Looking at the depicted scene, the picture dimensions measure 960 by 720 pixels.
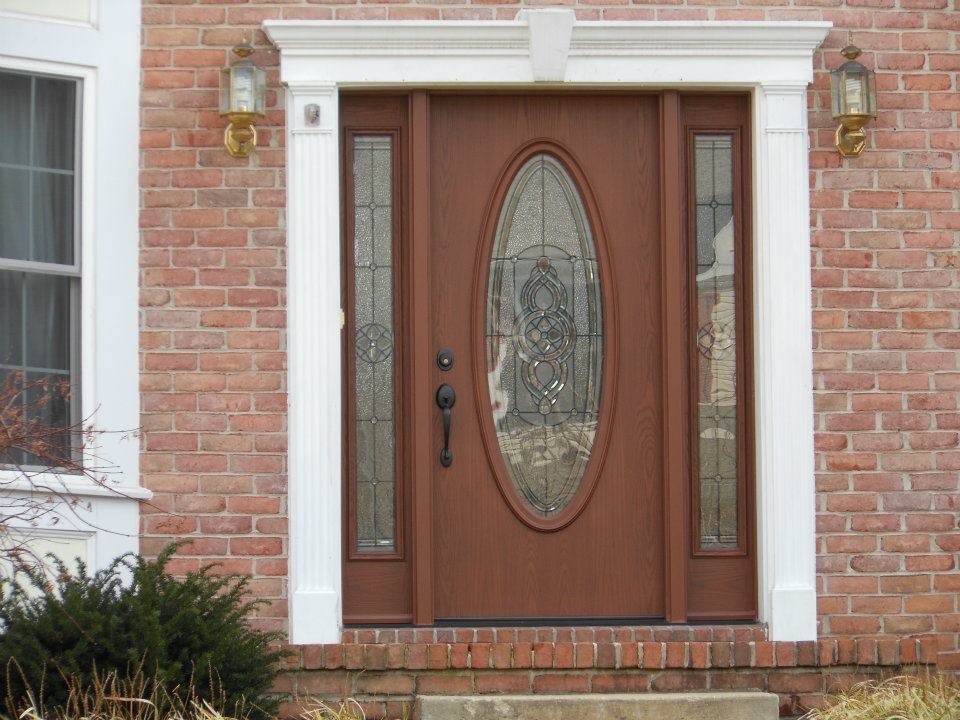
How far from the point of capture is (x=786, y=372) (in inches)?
222

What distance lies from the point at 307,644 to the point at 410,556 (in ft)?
1.86

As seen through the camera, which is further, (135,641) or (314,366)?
(314,366)

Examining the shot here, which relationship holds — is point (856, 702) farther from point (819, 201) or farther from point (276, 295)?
point (276, 295)

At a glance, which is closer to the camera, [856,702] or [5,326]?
[856,702]

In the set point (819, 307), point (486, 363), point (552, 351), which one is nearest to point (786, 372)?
point (819, 307)

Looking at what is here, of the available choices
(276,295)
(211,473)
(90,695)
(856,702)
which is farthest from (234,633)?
(856,702)

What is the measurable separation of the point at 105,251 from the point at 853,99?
3.19m

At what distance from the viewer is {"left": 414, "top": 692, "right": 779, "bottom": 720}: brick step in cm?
528

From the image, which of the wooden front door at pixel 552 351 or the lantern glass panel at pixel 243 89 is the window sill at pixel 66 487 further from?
the lantern glass panel at pixel 243 89

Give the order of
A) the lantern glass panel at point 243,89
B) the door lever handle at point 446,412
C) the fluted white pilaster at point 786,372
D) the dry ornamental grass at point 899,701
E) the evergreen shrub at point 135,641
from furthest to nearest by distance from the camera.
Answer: the door lever handle at point 446,412 < the fluted white pilaster at point 786,372 < the lantern glass panel at point 243,89 < the dry ornamental grass at point 899,701 < the evergreen shrub at point 135,641

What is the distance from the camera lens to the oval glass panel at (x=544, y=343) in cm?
581

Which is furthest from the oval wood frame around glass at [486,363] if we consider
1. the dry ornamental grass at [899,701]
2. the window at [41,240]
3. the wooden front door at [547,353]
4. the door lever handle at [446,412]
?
the window at [41,240]

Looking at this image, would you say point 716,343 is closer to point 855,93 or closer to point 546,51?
point 855,93

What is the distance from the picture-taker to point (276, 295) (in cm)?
564
